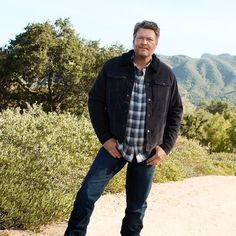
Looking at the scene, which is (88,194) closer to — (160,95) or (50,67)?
(160,95)

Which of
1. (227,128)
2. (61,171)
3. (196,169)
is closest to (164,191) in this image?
(61,171)

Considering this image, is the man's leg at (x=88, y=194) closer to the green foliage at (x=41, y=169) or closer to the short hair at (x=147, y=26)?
the short hair at (x=147, y=26)

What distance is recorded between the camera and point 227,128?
52156 millimetres

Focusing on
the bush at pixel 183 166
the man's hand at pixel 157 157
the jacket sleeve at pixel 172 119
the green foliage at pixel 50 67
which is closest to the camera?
the man's hand at pixel 157 157

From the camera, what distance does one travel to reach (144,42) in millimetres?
3914

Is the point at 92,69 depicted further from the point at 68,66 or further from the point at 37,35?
the point at 37,35

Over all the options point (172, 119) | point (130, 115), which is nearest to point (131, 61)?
point (130, 115)

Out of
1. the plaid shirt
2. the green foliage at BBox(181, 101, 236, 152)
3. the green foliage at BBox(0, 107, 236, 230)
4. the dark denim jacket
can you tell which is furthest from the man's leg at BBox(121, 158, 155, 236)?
the green foliage at BBox(181, 101, 236, 152)

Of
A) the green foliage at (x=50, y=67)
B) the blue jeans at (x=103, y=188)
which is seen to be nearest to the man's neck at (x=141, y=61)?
the blue jeans at (x=103, y=188)

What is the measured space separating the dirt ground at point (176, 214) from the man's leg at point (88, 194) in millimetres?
1724

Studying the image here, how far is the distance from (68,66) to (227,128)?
28.0 meters

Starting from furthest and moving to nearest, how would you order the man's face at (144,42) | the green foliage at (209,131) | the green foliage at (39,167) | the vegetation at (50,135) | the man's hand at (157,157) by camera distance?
the green foliage at (209,131)
the vegetation at (50,135)
the green foliage at (39,167)
the man's hand at (157,157)
the man's face at (144,42)

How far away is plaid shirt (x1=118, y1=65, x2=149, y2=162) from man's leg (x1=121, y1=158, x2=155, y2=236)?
0.13 meters

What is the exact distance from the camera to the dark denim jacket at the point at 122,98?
4.00 metres
